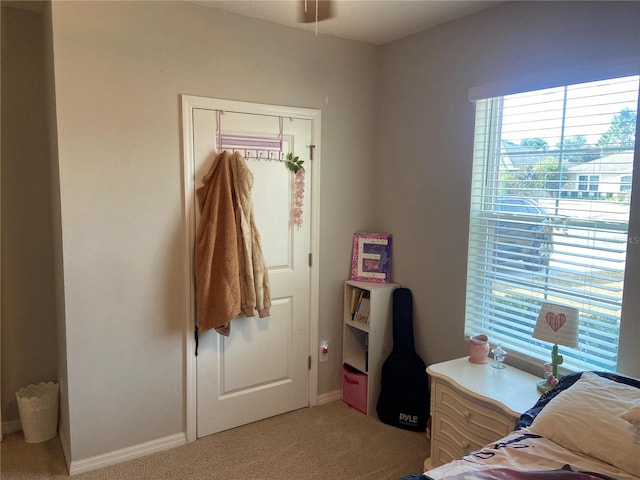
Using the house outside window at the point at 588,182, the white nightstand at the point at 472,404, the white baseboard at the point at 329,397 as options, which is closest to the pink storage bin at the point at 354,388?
the white baseboard at the point at 329,397

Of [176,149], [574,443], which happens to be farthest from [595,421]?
[176,149]

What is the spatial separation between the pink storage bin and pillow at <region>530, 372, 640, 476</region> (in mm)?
1548

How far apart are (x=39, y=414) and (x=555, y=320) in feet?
9.37

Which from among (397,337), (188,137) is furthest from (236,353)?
(188,137)

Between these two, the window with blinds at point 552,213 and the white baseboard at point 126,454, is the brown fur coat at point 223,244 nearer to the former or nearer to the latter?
the white baseboard at point 126,454

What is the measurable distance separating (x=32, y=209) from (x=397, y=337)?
2.41m

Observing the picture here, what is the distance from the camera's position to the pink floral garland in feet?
10.3

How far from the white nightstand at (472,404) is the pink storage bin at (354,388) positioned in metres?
0.77

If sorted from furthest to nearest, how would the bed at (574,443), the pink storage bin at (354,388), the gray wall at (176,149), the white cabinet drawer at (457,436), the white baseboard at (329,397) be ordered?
the white baseboard at (329,397)
the pink storage bin at (354,388)
the gray wall at (176,149)
the white cabinet drawer at (457,436)
the bed at (574,443)

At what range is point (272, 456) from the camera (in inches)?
109

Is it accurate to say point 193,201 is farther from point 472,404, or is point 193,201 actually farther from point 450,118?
point 472,404

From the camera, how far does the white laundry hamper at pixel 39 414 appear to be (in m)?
2.83

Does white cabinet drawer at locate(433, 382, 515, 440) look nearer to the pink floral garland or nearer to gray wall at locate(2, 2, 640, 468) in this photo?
gray wall at locate(2, 2, 640, 468)

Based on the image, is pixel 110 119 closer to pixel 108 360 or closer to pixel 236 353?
pixel 108 360
